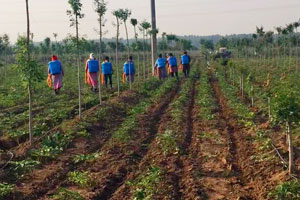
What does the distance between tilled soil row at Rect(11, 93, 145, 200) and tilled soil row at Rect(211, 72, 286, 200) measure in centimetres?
326

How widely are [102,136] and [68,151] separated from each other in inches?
64.6

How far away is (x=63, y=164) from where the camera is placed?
8.68 m

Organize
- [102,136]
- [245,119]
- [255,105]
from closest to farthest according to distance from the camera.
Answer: [102,136], [245,119], [255,105]

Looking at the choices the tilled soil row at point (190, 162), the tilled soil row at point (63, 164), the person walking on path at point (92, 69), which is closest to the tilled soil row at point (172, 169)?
the tilled soil row at point (190, 162)

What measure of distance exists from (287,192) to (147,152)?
395 centimetres

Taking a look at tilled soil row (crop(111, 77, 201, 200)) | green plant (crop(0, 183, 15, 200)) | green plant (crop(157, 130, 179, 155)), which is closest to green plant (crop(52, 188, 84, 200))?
tilled soil row (crop(111, 77, 201, 200))

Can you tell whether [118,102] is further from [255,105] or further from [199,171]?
[199,171]

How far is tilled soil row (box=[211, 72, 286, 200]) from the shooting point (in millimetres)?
6766

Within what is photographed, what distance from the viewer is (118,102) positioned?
52.6 ft

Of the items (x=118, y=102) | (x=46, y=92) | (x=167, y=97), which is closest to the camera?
(x=118, y=102)

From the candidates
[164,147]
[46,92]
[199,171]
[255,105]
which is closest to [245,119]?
[255,105]

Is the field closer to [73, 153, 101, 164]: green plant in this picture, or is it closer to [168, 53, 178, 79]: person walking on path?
[73, 153, 101, 164]: green plant

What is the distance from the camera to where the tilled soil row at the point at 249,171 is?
6.77 meters

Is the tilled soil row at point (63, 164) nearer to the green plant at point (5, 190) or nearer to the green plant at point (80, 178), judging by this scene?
the green plant at point (5, 190)
